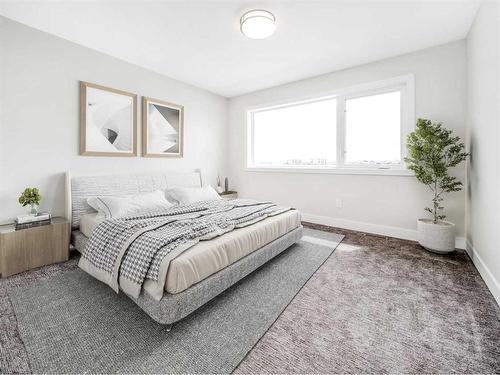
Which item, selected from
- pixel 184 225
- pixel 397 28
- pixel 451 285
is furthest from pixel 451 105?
pixel 184 225

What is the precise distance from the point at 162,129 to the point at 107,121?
856mm

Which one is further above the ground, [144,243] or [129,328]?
→ [144,243]

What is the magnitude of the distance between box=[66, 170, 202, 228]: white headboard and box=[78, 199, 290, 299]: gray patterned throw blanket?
39.9 inches

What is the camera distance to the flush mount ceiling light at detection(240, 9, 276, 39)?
7.55 feet

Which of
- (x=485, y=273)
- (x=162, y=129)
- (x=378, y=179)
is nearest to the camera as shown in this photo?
(x=485, y=273)

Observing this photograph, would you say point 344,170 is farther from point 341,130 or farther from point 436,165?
point 436,165

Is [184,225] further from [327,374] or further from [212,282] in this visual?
[327,374]

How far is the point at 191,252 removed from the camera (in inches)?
64.6

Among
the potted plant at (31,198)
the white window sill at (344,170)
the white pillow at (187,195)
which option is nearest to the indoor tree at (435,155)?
the white window sill at (344,170)

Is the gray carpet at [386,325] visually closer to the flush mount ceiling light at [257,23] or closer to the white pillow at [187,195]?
the white pillow at [187,195]

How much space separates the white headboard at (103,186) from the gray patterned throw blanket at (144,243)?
1.01m

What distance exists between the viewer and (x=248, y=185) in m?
5.05

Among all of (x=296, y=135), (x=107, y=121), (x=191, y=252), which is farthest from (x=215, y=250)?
(x=296, y=135)

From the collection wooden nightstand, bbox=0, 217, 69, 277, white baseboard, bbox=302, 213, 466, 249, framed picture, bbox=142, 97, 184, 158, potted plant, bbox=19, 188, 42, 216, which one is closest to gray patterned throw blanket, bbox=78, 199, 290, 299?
wooden nightstand, bbox=0, 217, 69, 277
